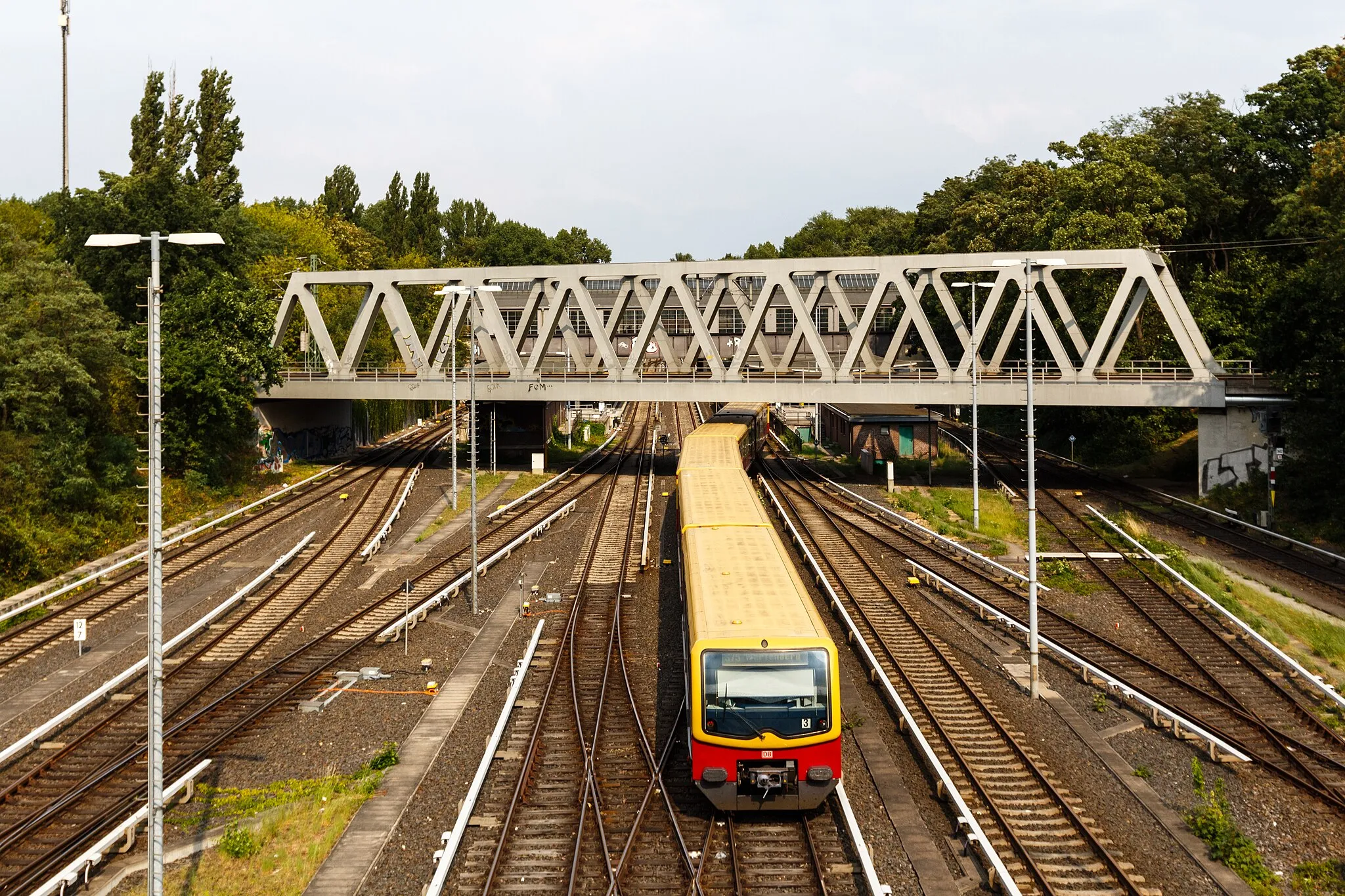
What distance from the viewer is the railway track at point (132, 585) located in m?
26.5

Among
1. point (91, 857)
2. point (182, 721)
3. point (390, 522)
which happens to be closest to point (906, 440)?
point (390, 522)

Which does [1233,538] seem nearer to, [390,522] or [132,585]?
[390,522]

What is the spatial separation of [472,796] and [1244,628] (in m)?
21.0

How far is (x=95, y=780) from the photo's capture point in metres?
17.8

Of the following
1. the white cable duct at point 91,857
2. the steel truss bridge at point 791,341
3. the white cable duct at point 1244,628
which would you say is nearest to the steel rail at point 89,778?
the white cable duct at point 91,857

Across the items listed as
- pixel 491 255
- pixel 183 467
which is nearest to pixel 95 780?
pixel 183 467

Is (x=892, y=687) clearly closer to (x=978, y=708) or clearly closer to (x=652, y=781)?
(x=978, y=708)

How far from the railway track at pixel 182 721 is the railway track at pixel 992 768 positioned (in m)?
14.4

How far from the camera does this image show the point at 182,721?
20500mm

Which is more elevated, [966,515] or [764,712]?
[966,515]

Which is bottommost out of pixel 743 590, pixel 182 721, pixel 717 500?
pixel 182 721

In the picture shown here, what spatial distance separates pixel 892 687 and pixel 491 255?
121350 millimetres

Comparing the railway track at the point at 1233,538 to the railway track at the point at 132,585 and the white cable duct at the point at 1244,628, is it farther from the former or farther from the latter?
the railway track at the point at 132,585

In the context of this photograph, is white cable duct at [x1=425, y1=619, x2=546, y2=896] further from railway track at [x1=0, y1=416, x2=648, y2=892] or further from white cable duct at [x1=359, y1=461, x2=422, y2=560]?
white cable duct at [x1=359, y1=461, x2=422, y2=560]
